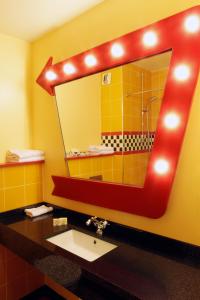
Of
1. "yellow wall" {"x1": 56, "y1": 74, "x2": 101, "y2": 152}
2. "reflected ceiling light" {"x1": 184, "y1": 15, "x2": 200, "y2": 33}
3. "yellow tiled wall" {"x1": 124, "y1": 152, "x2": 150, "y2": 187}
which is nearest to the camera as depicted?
"reflected ceiling light" {"x1": 184, "y1": 15, "x2": 200, "y2": 33}

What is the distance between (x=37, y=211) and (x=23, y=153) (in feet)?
1.55

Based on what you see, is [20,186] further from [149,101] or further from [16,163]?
[149,101]

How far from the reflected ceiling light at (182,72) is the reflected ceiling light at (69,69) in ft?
2.53

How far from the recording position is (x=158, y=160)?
1.26 m

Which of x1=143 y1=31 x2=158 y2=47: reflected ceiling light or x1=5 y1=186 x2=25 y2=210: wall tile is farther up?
x1=143 y1=31 x2=158 y2=47: reflected ceiling light

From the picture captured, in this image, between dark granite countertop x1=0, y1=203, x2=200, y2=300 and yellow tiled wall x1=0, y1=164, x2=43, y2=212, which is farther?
yellow tiled wall x1=0, y1=164, x2=43, y2=212

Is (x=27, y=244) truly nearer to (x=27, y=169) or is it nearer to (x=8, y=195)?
(x=8, y=195)

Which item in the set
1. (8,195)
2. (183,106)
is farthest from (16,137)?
(183,106)

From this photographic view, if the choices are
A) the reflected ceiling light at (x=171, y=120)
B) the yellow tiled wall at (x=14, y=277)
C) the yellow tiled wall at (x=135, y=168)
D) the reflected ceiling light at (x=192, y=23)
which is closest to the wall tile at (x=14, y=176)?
the yellow tiled wall at (x=14, y=277)

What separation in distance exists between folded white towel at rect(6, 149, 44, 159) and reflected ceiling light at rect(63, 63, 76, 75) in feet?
2.31

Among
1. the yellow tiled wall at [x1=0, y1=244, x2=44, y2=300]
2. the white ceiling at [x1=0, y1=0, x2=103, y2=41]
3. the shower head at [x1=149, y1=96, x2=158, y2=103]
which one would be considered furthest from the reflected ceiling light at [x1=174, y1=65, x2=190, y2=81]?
the yellow tiled wall at [x1=0, y1=244, x2=44, y2=300]

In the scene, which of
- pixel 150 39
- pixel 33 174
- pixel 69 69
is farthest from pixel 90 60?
pixel 33 174

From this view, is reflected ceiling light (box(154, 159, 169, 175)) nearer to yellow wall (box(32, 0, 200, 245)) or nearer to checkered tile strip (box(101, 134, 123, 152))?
yellow wall (box(32, 0, 200, 245))

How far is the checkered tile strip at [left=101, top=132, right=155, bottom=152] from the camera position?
131cm
